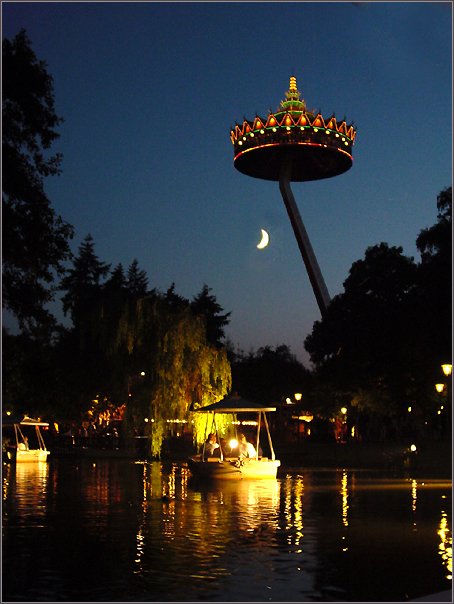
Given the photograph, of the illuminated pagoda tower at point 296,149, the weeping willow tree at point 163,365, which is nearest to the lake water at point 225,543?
the weeping willow tree at point 163,365

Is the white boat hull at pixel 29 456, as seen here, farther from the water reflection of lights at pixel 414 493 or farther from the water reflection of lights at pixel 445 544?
the water reflection of lights at pixel 445 544

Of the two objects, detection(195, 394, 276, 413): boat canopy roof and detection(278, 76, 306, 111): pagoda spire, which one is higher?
detection(278, 76, 306, 111): pagoda spire

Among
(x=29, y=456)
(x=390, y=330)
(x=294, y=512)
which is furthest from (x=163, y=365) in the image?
(x=294, y=512)

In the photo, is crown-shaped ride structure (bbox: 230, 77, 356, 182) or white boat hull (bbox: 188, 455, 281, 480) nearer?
white boat hull (bbox: 188, 455, 281, 480)

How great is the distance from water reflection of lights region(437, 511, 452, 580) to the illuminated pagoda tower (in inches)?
2268

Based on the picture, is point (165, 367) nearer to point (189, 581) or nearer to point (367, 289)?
point (367, 289)

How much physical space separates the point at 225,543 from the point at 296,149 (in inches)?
2596

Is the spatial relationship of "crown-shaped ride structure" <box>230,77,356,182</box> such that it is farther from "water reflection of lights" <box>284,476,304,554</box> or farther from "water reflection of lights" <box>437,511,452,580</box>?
"water reflection of lights" <box>437,511,452,580</box>

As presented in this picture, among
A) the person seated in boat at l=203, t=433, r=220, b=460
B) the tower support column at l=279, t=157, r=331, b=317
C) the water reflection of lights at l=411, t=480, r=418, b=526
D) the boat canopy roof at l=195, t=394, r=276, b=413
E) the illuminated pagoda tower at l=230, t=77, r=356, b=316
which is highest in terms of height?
the illuminated pagoda tower at l=230, t=77, r=356, b=316

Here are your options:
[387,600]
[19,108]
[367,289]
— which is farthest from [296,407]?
[387,600]

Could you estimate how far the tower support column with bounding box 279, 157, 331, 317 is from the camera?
7362cm

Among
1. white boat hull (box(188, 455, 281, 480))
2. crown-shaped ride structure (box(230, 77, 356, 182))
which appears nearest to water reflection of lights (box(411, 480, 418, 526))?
white boat hull (box(188, 455, 281, 480))

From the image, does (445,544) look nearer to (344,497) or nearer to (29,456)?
(344,497)

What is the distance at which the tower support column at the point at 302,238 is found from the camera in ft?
242
